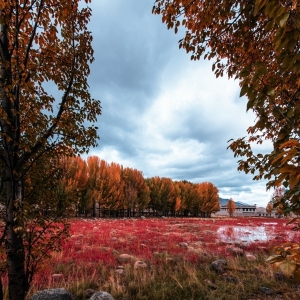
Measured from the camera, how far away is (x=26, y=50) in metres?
3.05

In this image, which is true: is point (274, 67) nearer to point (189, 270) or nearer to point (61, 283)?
point (189, 270)

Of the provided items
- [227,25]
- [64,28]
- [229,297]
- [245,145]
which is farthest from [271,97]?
[229,297]

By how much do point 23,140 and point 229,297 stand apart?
5.47 m

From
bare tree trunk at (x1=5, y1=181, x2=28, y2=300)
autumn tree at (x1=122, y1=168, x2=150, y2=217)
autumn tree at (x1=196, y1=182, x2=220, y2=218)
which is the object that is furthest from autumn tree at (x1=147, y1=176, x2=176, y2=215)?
bare tree trunk at (x1=5, y1=181, x2=28, y2=300)

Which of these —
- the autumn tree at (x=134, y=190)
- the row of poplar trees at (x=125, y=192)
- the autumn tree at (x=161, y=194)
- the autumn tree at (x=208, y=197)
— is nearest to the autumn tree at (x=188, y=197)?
the row of poplar trees at (x=125, y=192)

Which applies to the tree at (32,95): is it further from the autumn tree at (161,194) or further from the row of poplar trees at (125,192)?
the autumn tree at (161,194)

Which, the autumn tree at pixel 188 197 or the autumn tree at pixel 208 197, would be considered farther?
the autumn tree at pixel 208 197

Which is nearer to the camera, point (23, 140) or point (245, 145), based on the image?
point (245, 145)

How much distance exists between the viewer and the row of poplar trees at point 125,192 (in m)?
36.0

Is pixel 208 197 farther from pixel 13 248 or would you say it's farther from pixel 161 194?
pixel 13 248

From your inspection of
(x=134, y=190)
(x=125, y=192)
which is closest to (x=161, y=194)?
(x=134, y=190)

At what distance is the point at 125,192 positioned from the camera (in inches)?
1628

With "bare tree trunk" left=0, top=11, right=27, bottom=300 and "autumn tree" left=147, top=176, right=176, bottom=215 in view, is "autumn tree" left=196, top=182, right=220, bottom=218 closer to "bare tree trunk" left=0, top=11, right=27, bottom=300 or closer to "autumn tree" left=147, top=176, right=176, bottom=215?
"autumn tree" left=147, top=176, right=176, bottom=215

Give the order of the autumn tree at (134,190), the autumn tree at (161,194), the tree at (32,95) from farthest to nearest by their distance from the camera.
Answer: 1. the autumn tree at (161,194)
2. the autumn tree at (134,190)
3. the tree at (32,95)
